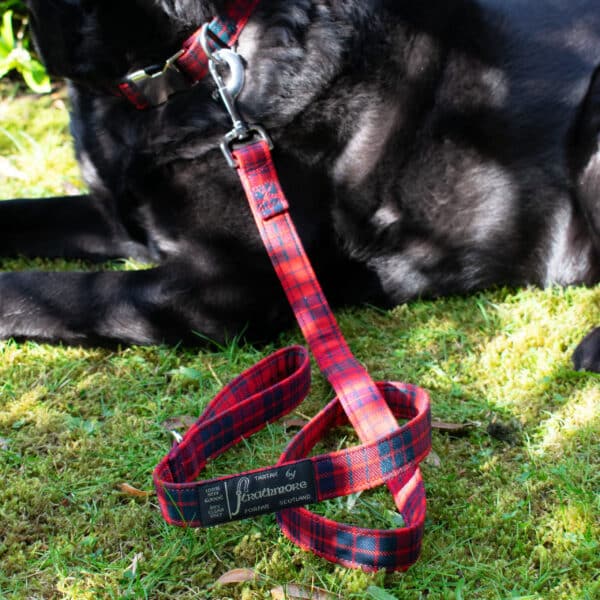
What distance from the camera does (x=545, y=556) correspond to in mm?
1343

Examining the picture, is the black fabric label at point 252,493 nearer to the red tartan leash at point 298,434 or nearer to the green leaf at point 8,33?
the red tartan leash at point 298,434

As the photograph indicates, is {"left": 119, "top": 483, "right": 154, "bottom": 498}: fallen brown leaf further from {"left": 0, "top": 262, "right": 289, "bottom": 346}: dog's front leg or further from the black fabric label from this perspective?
{"left": 0, "top": 262, "right": 289, "bottom": 346}: dog's front leg

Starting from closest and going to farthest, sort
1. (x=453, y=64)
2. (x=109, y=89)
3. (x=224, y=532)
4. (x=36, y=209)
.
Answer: (x=224, y=532), (x=109, y=89), (x=453, y=64), (x=36, y=209)

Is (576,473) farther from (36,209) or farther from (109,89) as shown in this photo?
(36,209)

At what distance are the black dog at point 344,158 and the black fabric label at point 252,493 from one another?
0.71 metres

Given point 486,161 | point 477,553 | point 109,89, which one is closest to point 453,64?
point 486,161

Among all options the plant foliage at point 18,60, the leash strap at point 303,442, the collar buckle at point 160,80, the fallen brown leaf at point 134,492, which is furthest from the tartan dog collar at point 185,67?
the plant foliage at point 18,60

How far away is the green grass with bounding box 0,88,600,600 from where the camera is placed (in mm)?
1326

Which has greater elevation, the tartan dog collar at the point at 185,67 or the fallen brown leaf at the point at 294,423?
the tartan dog collar at the point at 185,67

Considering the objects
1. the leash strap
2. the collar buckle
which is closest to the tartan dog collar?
the collar buckle

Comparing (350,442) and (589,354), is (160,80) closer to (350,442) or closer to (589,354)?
(350,442)

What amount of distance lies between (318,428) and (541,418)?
1.64 ft

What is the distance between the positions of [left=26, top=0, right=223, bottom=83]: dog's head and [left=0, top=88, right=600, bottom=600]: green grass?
2.30 ft

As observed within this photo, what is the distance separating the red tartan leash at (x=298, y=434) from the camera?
52.1 inches
